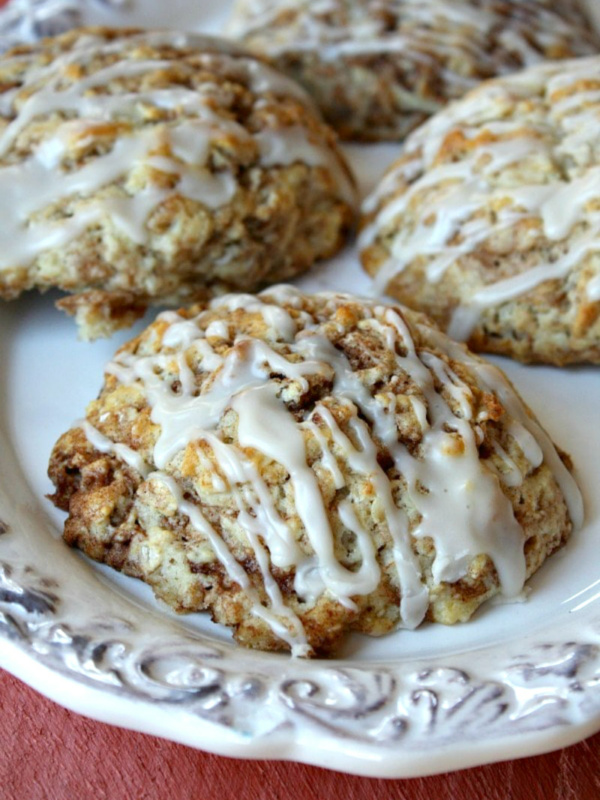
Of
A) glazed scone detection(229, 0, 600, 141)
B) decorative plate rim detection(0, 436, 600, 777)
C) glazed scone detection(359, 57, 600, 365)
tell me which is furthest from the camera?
glazed scone detection(229, 0, 600, 141)

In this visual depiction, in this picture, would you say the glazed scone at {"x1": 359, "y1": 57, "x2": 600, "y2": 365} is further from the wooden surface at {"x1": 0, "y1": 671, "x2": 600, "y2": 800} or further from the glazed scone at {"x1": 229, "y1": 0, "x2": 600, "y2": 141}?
the wooden surface at {"x1": 0, "y1": 671, "x2": 600, "y2": 800}

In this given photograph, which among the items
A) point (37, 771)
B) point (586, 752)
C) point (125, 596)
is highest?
point (125, 596)

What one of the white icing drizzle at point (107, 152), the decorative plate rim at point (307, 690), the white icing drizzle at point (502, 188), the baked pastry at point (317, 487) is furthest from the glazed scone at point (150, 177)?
the decorative plate rim at point (307, 690)

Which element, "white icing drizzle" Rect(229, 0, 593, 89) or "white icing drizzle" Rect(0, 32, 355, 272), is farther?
"white icing drizzle" Rect(229, 0, 593, 89)

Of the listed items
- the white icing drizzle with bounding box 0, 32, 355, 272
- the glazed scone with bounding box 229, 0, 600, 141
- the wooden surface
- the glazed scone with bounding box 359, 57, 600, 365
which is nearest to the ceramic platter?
the wooden surface

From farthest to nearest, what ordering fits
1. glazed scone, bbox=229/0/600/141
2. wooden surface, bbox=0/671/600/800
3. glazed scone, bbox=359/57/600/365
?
glazed scone, bbox=229/0/600/141 < glazed scone, bbox=359/57/600/365 < wooden surface, bbox=0/671/600/800

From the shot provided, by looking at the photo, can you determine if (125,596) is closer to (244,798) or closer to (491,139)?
(244,798)

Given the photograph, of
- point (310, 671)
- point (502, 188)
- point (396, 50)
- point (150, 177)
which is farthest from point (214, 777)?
point (396, 50)

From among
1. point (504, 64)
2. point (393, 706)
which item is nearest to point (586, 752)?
point (393, 706)
